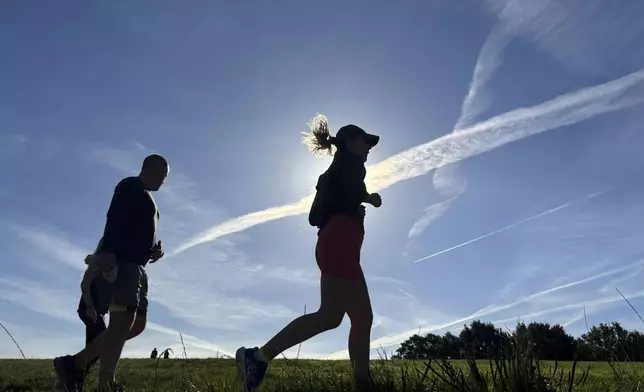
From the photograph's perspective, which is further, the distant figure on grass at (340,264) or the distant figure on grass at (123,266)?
the distant figure on grass at (123,266)

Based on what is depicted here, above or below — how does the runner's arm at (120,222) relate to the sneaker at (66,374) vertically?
above

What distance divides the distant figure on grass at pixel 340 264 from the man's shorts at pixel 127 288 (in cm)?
158

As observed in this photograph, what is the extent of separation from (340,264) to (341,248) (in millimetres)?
132

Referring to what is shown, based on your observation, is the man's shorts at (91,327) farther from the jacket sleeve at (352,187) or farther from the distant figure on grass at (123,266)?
the jacket sleeve at (352,187)

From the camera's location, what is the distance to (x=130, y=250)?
5.14m

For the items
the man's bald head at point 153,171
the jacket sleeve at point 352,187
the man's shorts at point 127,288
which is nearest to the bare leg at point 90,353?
the man's shorts at point 127,288

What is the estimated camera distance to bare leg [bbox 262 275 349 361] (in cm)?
403

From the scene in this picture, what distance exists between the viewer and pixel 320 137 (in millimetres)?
Result: 5223

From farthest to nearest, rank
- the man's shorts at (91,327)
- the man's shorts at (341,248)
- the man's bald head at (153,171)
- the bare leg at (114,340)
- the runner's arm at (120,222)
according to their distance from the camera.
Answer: the man's bald head at (153,171) < the man's shorts at (91,327) < the runner's arm at (120,222) < the bare leg at (114,340) < the man's shorts at (341,248)

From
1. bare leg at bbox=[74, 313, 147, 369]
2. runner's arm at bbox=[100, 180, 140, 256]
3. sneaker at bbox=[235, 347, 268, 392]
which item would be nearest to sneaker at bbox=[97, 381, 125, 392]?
bare leg at bbox=[74, 313, 147, 369]

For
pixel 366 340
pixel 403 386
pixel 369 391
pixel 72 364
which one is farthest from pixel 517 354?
pixel 72 364

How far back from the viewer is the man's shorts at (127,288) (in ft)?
16.3

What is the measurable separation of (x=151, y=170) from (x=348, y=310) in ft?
8.79

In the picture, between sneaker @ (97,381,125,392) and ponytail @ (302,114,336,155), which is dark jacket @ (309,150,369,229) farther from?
sneaker @ (97,381,125,392)
